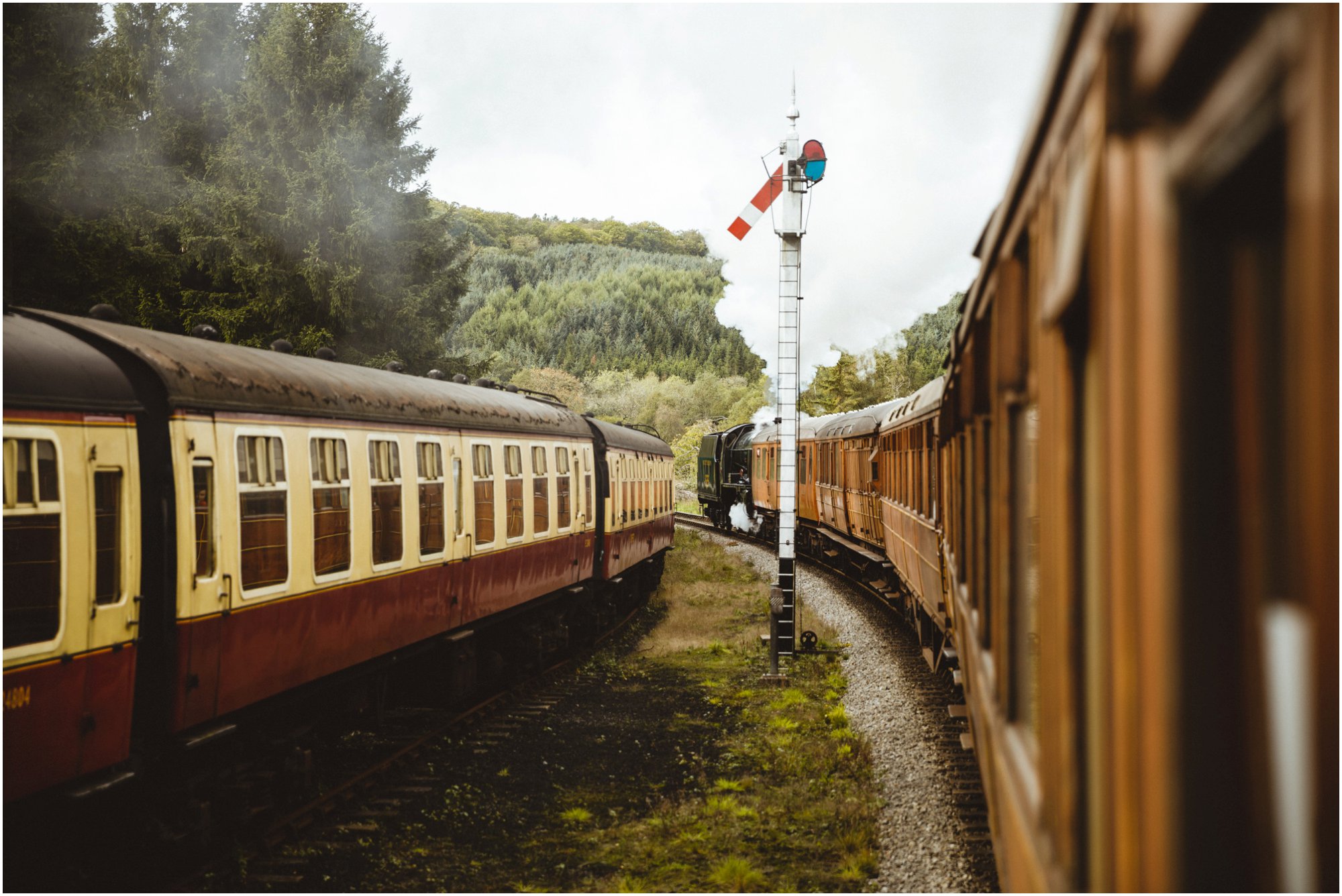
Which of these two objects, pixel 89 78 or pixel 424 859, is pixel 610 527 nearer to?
pixel 424 859

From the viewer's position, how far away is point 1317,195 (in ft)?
2.99

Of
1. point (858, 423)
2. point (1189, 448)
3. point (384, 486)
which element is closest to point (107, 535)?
point (384, 486)

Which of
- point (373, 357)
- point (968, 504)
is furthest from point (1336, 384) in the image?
point (373, 357)

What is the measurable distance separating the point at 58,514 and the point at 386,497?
358 cm

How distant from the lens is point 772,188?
46.7 feet

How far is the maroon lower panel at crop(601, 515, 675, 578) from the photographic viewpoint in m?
16.4

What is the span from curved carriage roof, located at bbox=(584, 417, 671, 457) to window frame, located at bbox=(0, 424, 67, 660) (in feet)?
35.3

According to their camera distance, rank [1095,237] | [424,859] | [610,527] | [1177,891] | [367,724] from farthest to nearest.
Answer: [610,527] → [367,724] → [424,859] → [1095,237] → [1177,891]

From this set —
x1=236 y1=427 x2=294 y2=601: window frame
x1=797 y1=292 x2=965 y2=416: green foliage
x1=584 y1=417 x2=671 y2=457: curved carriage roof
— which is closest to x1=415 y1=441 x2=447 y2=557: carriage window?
x1=236 y1=427 x2=294 y2=601: window frame

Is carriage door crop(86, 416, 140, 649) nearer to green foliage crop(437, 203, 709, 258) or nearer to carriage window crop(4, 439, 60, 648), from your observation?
carriage window crop(4, 439, 60, 648)

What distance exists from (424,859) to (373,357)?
2160 centimetres

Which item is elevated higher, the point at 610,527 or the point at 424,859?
the point at 610,527

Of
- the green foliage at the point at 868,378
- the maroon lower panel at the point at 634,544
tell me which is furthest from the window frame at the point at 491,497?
the green foliage at the point at 868,378

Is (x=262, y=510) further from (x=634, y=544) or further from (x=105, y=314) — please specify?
(x=634, y=544)
